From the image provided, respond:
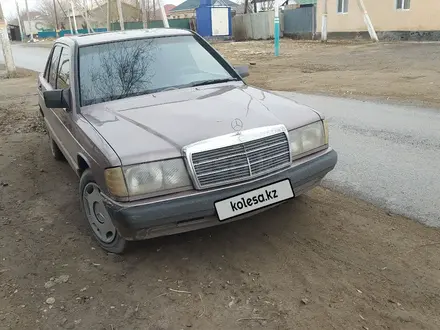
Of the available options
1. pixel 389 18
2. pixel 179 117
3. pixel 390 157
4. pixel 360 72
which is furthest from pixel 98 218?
pixel 389 18

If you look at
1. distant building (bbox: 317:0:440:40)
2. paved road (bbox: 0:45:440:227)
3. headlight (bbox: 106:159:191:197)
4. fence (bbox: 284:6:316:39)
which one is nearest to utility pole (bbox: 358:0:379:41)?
distant building (bbox: 317:0:440:40)

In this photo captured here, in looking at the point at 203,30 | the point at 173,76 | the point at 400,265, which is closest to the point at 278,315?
the point at 400,265

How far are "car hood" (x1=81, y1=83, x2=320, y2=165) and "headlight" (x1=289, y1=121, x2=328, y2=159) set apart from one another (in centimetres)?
6

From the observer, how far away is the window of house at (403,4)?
21.8 m

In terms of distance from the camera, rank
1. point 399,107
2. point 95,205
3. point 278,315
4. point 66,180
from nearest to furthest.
→ point 278,315
point 95,205
point 66,180
point 399,107

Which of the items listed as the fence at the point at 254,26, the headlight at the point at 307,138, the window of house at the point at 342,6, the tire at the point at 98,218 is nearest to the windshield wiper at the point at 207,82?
the headlight at the point at 307,138

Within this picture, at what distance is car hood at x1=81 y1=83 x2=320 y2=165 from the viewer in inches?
123

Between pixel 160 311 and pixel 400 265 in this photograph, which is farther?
pixel 400 265

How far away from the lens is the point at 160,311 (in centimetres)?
283

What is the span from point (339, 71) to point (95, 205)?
11.8 metres

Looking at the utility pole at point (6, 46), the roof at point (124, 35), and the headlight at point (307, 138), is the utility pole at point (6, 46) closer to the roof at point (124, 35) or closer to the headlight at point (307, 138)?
the roof at point (124, 35)

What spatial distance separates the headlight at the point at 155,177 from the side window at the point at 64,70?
5.79 ft

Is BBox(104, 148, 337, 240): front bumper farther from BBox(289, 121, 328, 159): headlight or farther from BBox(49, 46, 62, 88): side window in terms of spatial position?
BBox(49, 46, 62, 88): side window

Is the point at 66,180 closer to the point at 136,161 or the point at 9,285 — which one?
the point at 9,285
